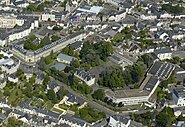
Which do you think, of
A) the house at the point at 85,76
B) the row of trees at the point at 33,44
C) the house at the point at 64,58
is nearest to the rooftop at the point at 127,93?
the house at the point at 85,76

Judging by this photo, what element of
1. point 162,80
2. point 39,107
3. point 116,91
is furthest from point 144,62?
point 39,107

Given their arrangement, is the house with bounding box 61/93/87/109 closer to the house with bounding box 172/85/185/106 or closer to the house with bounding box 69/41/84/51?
the house with bounding box 172/85/185/106

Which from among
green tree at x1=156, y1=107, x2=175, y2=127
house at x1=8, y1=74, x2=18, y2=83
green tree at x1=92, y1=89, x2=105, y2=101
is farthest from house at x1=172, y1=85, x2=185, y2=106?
house at x1=8, y1=74, x2=18, y2=83

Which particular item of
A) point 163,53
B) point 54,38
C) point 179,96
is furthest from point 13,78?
point 163,53

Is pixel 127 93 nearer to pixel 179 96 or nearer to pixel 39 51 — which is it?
pixel 179 96

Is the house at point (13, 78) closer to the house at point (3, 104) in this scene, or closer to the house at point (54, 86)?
the house at point (54, 86)
